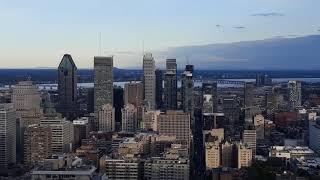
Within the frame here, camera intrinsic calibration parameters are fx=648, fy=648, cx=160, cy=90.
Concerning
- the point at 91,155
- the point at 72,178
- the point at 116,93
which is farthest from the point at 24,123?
the point at 72,178

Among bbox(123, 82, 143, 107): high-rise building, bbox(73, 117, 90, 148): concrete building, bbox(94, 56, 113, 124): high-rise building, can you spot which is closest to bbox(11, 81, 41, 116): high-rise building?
bbox(94, 56, 113, 124): high-rise building

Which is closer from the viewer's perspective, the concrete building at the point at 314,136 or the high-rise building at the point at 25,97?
the concrete building at the point at 314,136

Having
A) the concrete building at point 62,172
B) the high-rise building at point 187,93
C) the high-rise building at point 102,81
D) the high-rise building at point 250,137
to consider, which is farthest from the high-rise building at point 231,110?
the concrete building at point 62,172

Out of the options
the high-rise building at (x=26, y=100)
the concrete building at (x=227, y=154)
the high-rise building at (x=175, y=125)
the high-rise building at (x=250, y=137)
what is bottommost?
the concrete building at (x=227, y=154)

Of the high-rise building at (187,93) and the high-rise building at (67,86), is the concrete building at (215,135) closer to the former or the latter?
the high-rise building at (187,93)

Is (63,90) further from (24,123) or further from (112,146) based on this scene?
(112,146)

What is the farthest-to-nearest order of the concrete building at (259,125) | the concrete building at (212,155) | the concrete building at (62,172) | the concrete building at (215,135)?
the concrete building at (259,125) → the concrete building at (215,135) → the concrete building at (212,155) → the concrete building at (62,172)

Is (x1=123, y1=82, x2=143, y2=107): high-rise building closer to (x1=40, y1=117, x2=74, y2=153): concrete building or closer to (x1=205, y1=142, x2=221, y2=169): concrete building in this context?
(x1=40, y1=117, x2=74, y2=153): concrete building
